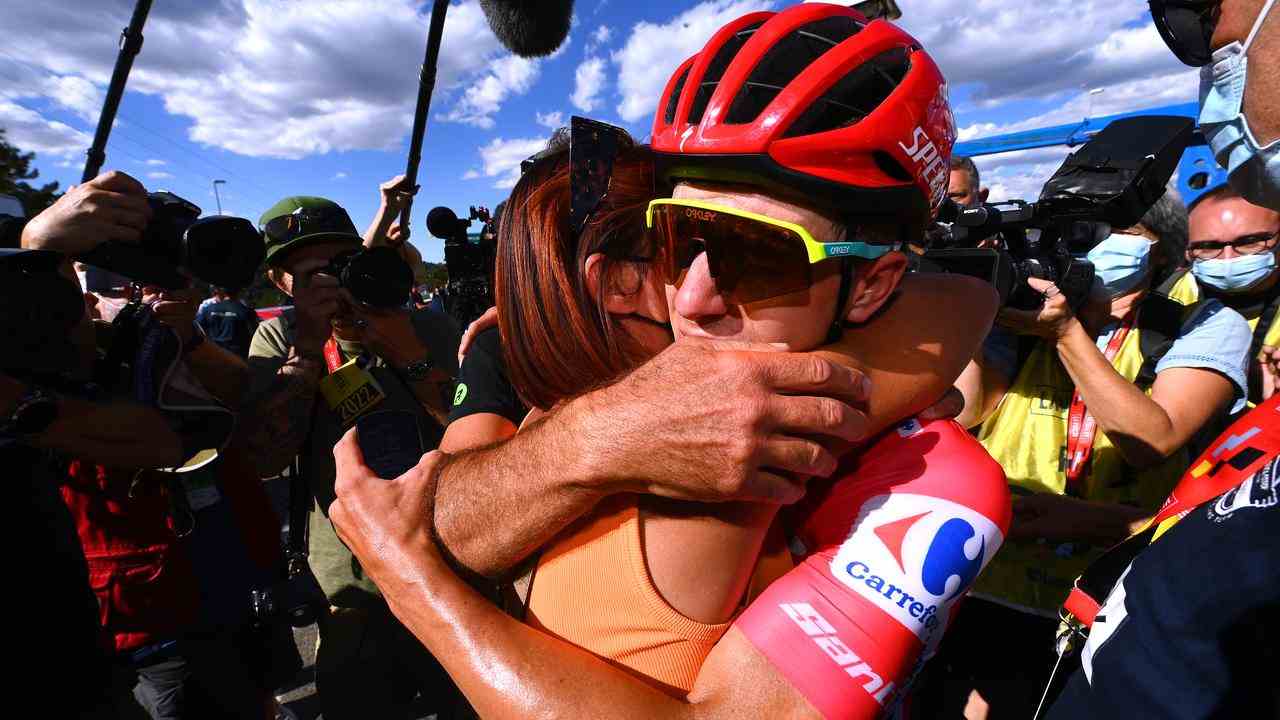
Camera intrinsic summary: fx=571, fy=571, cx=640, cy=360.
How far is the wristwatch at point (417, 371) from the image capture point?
3.35m

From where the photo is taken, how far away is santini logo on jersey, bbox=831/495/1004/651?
1.07 m

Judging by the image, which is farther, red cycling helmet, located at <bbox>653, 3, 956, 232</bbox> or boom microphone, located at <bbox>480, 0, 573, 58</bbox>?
boom microphone, located at <bbox>480, 0, 573, 58</bbox>

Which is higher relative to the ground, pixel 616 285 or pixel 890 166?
pixel 890 166

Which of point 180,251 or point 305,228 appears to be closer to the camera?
point 180,251

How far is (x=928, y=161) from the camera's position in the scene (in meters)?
1.37

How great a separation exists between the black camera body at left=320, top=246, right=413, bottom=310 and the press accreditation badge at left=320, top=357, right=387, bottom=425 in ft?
1.41

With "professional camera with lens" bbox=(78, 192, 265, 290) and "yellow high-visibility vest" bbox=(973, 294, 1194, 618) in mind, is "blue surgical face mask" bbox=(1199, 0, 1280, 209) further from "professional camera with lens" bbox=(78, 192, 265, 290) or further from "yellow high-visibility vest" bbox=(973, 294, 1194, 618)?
"professional camera with lens" bbox=(78, 192, 265, 290)

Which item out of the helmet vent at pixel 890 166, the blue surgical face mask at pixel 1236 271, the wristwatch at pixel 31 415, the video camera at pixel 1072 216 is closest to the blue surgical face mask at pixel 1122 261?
the video camera at pixel 1072 216

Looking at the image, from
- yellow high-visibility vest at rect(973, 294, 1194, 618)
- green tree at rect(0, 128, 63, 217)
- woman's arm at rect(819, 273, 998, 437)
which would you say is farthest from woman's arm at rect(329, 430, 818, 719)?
green tree at rect(0, 128, 63, 217)

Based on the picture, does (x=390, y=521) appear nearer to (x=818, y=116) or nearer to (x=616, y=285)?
(x=616, y=285)

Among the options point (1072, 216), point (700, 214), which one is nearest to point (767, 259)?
point (700, 214)

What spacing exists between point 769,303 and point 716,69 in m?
0.59

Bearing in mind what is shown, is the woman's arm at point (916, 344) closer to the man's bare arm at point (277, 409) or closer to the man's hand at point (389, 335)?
the man's hand at point (389, 335)

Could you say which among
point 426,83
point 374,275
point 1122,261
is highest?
point 426,83
